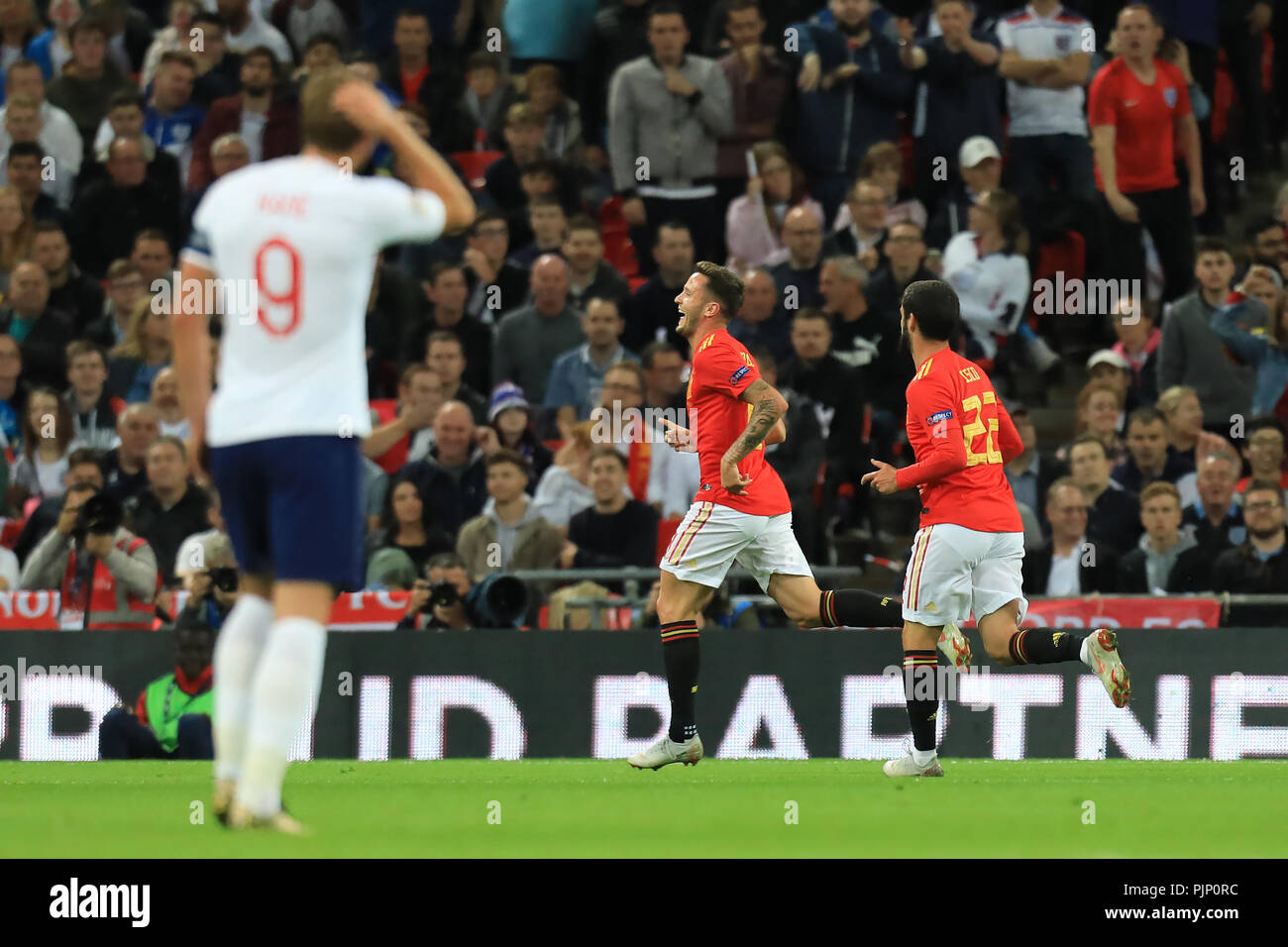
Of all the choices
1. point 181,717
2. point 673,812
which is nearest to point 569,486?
point 181,717

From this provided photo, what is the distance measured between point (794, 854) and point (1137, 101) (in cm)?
1146

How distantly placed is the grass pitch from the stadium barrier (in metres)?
1.76

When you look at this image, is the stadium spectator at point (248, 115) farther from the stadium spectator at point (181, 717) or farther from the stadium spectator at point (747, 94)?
the stadium spectator at point (181, 717)

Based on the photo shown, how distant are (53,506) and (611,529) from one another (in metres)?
3.94

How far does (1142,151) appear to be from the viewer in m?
17.6

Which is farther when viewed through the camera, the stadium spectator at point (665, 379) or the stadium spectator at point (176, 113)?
the stadium spectator at point (176, 113)

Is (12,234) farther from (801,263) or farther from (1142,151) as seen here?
(1142,151)

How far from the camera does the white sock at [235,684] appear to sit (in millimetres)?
7004

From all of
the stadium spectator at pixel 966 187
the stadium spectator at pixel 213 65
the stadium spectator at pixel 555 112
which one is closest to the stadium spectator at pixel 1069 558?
the stadium spectator at pixel 966 187

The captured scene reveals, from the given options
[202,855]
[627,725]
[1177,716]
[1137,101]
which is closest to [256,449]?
[202,855]

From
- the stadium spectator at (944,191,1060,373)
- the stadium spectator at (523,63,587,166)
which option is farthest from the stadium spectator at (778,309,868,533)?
the stadium spectator at (523,63,587,166)

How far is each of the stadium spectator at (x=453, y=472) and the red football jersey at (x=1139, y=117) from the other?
5748 mm

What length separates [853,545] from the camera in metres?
15.1

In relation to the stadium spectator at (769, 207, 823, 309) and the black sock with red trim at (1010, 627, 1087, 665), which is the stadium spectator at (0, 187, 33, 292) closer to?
the stadium spectator at (769, 207, 823, 309)
